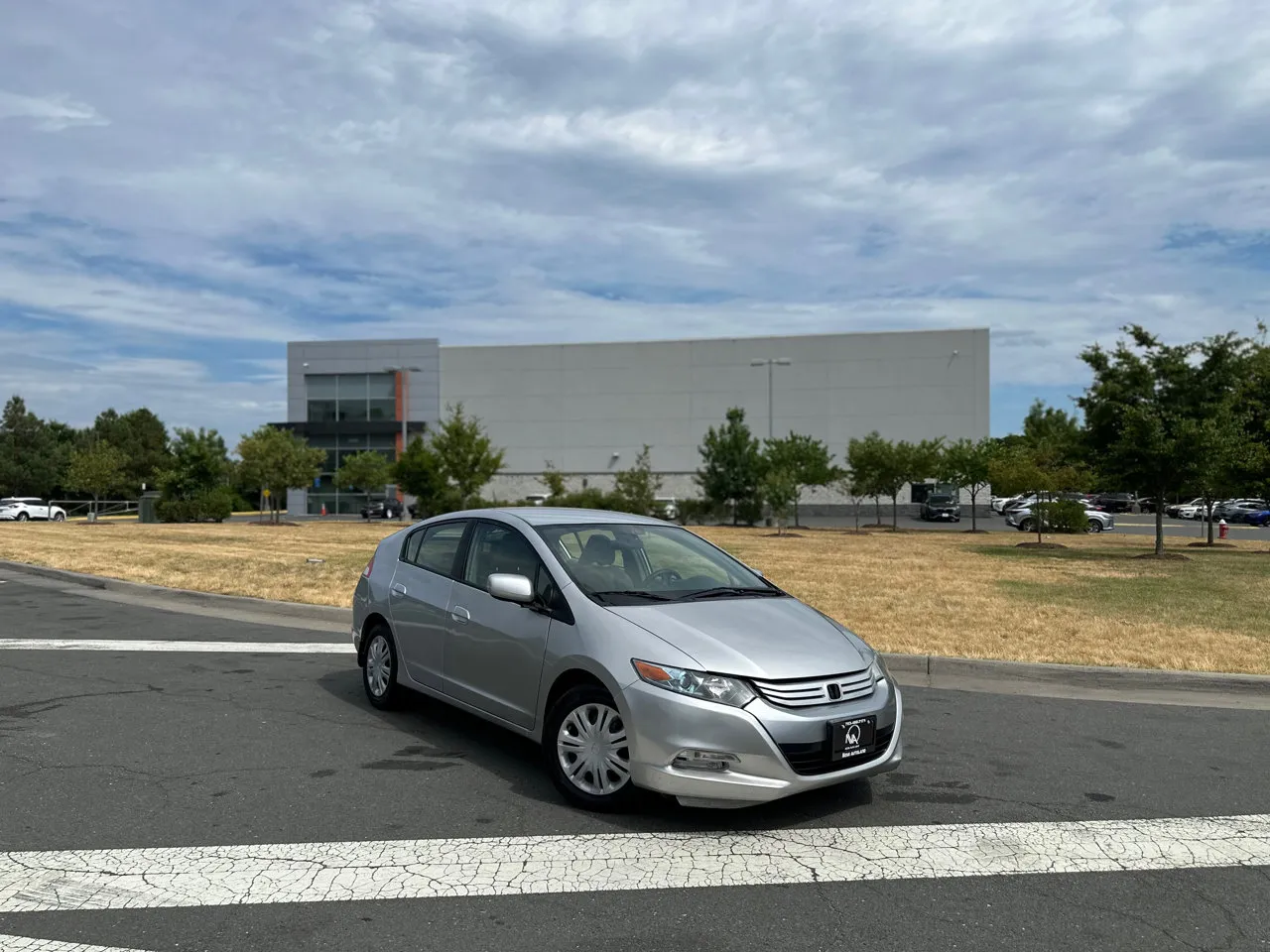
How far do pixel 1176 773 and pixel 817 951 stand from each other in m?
3.50

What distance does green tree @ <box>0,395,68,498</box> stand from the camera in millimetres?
82875

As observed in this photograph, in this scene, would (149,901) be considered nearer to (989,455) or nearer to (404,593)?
(404,593)

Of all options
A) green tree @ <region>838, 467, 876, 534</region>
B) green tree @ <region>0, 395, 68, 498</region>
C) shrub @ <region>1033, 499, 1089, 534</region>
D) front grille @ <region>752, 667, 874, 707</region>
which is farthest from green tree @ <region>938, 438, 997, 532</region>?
green tree @ <region>0, 395, 68, 498</region>

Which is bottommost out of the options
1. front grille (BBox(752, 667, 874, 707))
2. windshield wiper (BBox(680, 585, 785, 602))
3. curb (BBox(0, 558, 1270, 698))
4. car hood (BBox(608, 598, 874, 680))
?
curb (BBox(0, 558, 1270, 698))

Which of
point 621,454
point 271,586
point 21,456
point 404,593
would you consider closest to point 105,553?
point 271,586

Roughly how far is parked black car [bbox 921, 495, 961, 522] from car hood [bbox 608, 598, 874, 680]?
5099 centimetres

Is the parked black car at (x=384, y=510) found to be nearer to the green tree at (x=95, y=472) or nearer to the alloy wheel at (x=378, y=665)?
the green tree at (x=95, y=472)

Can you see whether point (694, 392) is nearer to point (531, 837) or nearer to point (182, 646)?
point (182, 646)

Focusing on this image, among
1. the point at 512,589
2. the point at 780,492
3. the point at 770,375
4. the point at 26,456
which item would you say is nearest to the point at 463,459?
the point at 780,492

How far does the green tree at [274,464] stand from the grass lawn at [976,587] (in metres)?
21.2

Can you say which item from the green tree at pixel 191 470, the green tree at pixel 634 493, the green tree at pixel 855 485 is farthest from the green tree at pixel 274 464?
the green tree at pixel 855 485

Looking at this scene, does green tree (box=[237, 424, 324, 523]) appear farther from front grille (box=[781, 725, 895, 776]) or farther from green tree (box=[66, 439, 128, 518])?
front grille (box=[781, 725, 895, 776])

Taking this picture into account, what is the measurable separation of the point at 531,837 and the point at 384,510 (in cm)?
5686

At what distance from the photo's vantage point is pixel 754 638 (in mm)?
5031
